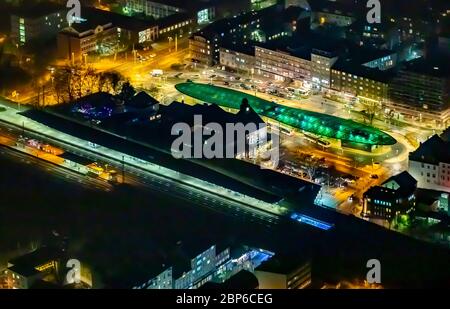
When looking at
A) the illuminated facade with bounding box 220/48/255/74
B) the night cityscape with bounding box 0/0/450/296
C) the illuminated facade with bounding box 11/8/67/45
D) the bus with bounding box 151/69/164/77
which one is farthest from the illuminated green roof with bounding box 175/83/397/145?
the illuminated facade with bounding box 11/8/67/45

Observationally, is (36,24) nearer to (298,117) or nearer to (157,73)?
(157,73)

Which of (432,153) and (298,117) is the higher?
(432,153)

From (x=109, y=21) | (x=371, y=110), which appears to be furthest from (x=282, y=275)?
(x=109, y=21)

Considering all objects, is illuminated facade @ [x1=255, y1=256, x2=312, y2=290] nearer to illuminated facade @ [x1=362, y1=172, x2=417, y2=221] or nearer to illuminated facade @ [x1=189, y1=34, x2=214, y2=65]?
illuminated facade @ [x1=362, y1=172, x2=417, y2=221]

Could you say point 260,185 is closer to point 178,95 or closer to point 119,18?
point 178,95
